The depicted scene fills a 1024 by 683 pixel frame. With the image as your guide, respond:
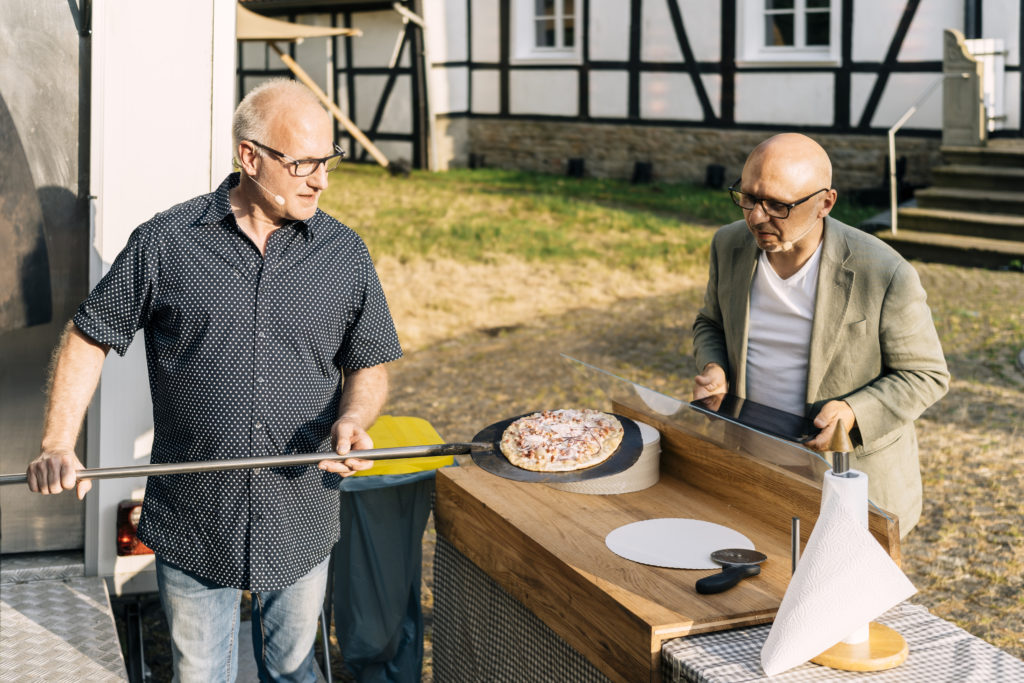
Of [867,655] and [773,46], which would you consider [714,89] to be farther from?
[867,655]

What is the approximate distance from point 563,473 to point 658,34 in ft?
45.5

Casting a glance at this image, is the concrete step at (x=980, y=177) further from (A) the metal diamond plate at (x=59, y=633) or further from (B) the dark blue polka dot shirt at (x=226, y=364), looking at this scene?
(A) the metal diamond plate at (x=59, y=633)

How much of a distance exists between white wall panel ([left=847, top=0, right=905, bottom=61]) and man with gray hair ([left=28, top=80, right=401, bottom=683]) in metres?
11.8

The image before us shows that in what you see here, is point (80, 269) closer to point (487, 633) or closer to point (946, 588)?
point (487, 633)

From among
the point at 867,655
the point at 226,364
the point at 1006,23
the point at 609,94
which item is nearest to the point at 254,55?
the point at 609,94

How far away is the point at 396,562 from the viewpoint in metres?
3.63

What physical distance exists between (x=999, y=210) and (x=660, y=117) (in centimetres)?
575

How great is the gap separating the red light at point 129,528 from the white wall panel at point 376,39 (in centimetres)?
1543

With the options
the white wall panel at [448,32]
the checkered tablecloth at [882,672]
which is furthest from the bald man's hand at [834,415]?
the white wall panel at [448,32]

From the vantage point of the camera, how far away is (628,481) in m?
2.92

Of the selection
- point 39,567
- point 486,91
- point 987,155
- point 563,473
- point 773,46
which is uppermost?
point 773,46

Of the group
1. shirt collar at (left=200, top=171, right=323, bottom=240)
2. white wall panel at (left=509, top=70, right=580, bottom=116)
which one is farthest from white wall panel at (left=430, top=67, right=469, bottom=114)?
shirt collar at (left=200, top=171, right=323, bottom=240)

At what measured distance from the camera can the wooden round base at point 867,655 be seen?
208cm

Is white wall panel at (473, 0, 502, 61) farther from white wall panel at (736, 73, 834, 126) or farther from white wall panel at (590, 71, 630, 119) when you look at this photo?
white wall panel at (736, 73, 834, 126)
